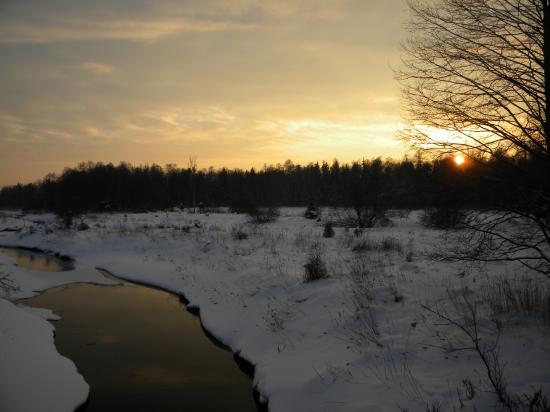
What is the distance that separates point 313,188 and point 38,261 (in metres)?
73.8

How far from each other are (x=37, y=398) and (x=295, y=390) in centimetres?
407

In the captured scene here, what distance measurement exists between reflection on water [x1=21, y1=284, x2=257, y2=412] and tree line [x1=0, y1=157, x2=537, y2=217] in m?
5.10

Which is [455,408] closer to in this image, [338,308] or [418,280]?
[338,308]

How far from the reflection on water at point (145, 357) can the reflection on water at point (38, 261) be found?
6972 mm

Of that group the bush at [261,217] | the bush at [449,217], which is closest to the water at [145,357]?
the bush at [449,217]

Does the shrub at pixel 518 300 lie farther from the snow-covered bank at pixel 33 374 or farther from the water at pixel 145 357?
the snow-covered bank at pixel 33 374

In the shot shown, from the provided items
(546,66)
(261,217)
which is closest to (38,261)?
(261,217)

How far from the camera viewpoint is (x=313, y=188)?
92.1 meters

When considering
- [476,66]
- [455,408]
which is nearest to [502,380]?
[455,408]

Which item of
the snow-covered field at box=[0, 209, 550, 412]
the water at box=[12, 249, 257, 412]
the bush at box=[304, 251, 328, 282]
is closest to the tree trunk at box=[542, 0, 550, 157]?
the snow-covered field at box=[0, 209, 550, 412]

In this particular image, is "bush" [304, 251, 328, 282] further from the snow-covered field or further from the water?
the water

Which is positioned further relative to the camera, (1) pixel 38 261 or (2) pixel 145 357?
(1) pixel 38 261

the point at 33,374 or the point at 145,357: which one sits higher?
the point at 33,374

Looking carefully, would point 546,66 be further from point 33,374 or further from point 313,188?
point 313,188
